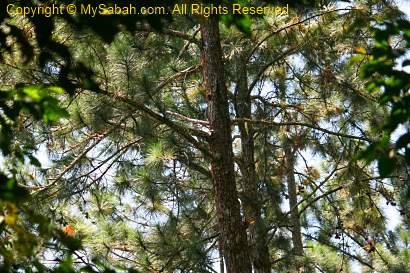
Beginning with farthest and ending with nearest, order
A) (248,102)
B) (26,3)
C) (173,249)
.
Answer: (248,102) < (173,249) < (26,3)

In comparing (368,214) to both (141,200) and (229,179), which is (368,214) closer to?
(141,200)

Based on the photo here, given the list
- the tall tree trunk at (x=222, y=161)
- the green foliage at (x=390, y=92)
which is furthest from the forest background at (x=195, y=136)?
the green foliage at (x=390, y=92)

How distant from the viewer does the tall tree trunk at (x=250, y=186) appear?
19.1 feet

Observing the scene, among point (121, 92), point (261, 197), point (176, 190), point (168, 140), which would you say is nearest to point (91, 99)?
point (121, 92)

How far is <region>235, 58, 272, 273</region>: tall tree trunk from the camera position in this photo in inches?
229

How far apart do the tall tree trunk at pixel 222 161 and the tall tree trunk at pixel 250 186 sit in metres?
0.80

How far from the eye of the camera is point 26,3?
1986mm

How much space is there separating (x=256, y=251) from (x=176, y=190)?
34.9 inches

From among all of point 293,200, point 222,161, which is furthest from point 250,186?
point 293,200

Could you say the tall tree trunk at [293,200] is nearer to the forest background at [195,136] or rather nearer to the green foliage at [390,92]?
the forest background at [195,136]

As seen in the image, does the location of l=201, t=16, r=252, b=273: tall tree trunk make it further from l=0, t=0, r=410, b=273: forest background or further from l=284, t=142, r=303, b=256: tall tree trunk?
l=284, t=142, r=303, b=256: tall tree trunk

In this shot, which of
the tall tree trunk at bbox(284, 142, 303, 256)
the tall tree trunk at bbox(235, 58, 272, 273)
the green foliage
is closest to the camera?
the green foliage

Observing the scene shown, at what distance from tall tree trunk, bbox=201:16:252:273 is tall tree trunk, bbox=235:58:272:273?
0.80m

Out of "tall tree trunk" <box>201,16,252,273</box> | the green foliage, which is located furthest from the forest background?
the green foliage
